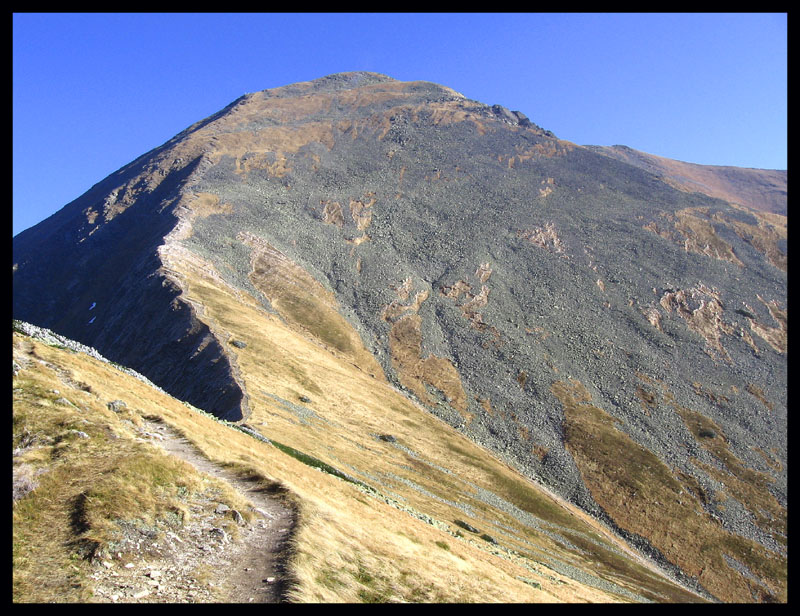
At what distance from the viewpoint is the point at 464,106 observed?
619ft

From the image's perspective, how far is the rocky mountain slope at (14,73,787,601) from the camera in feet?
217

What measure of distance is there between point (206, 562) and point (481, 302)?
297 ft

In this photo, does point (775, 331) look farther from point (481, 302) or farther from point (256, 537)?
point (256, 537)

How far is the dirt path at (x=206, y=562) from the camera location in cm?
1466

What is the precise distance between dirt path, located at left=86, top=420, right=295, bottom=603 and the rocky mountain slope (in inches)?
965

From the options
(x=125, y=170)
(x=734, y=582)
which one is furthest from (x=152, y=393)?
(x=125, y=170)

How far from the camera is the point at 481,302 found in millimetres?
103438

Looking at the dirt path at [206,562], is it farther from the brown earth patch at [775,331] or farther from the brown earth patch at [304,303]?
the brown earth patch at [775,331]

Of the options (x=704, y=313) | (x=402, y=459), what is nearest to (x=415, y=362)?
(x=402, y=459)

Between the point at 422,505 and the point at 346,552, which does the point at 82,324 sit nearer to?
the point at 422,505

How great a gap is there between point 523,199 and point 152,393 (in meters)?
A: 123

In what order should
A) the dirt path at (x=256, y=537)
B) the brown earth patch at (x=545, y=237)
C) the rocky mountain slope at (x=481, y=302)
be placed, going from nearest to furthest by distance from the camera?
1. the dirt path at (x=256, y=537)
2. the rocky mountain slope at (x=481, y=302)
3. the brown earth patch at (x=545, y=237)

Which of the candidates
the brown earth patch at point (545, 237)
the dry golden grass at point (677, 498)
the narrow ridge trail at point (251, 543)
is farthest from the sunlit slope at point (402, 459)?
the brown earth patch at point (545, 237)

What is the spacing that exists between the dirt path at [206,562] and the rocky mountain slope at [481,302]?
24.5 m
